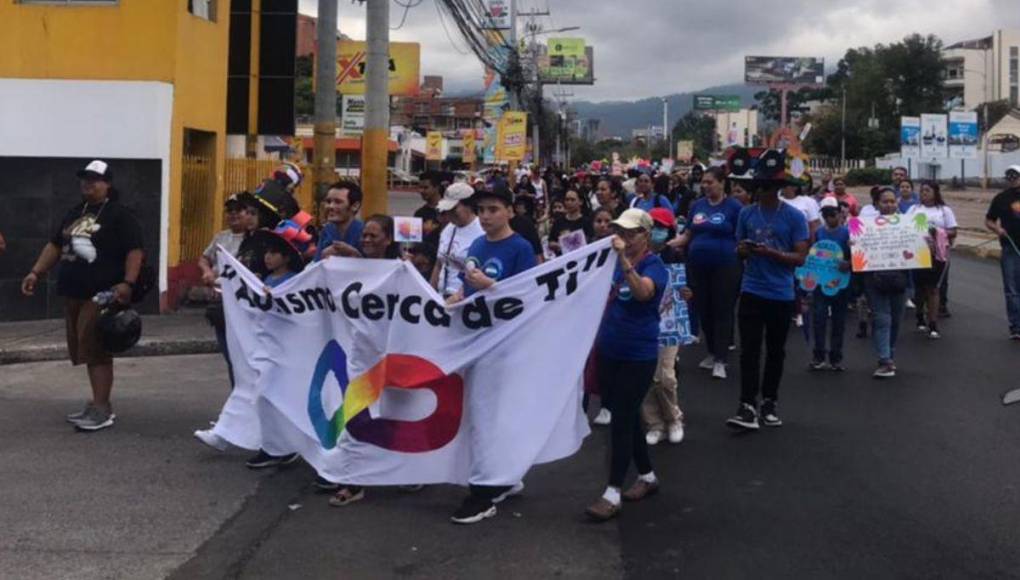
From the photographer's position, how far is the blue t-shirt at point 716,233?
388 inches

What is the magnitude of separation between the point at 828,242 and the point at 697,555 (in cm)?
593

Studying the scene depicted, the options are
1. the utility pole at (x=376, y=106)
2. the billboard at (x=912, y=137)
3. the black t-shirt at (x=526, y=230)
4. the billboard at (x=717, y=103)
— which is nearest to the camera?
the black t-shirt at (x=526, y=230)

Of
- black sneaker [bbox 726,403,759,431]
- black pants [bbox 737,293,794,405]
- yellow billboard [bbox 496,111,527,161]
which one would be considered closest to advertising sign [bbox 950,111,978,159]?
yellow billboard [bbox 496,111,527,161]

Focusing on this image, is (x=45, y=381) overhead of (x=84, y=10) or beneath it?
beneath

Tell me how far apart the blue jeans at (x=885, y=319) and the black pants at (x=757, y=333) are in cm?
257

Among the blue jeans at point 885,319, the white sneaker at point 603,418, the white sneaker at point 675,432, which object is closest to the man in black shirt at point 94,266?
the white sneaker at point 603,418

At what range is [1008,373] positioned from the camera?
10227mm

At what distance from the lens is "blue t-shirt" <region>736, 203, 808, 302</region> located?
778 centimetres

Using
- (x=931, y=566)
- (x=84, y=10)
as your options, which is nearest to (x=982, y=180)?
(x=84, y=10)

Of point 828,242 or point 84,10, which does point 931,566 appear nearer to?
point 828,242

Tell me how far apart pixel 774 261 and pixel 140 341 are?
23.8 ft

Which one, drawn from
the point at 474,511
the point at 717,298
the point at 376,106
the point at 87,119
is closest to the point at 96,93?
the point at 87,119

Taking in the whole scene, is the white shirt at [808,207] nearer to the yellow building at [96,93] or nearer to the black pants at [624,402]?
the black pants at [624,402]

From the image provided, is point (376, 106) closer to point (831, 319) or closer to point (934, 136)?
point (831, 319)
